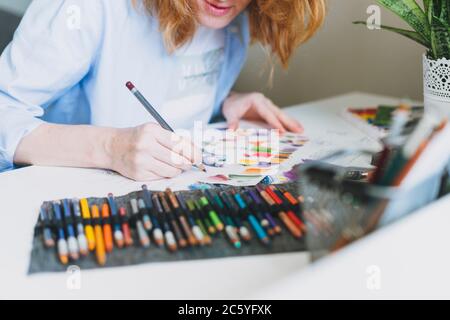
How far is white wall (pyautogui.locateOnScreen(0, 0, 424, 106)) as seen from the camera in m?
1.13

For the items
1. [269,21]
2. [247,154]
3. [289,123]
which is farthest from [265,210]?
[269,21]

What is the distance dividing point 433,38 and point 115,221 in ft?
1.67

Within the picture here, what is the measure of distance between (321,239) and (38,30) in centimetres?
54

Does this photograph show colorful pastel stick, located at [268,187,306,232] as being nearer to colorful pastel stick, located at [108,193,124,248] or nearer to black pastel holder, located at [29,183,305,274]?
black pastel holder, located at [29,183,305,274]

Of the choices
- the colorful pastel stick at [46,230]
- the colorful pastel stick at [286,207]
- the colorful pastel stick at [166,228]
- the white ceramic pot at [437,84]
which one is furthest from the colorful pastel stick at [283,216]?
the white ceramic pot at [437,84]

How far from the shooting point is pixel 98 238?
45 cm

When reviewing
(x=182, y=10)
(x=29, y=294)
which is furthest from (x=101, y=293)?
(x=182, y=10)

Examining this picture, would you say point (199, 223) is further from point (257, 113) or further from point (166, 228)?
point (257, 113)

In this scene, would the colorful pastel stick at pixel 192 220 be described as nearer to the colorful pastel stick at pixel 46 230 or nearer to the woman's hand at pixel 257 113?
the colorful pastel stick at pixel 46 230

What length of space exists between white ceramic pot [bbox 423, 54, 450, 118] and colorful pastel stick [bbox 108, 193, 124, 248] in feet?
1.47

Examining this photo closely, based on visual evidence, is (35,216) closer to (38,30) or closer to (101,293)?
(101,293)

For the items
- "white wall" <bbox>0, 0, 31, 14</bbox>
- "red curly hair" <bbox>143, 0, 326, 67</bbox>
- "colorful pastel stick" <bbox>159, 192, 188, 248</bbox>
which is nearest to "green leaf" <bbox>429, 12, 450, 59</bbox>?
"red curly hair" <bbox>143, 0, 326, 67</bbox>

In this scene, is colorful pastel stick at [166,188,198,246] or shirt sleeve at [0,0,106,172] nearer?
colorful pastel stick at [166,188,198,246]

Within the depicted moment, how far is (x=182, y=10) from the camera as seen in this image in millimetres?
780
